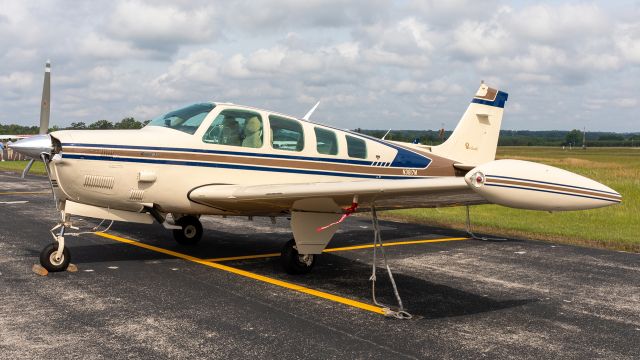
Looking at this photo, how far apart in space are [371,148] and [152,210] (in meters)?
3.82

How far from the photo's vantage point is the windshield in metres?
8.02

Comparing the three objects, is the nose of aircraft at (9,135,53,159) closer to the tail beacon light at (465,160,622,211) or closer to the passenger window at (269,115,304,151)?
the passenger window at (269,115,304,151)

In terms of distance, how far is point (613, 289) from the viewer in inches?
296

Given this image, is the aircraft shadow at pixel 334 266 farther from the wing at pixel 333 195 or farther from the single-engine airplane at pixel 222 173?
the wing at pixel 333 195

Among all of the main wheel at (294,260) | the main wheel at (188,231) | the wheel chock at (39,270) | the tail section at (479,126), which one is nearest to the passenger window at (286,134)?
the main wheel at (294,260)

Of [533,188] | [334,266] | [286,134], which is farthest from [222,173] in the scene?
[533,188]

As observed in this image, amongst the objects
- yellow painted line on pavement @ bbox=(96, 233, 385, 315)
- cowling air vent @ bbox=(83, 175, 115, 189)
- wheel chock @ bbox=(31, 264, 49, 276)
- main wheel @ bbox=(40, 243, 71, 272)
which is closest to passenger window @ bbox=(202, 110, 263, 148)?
cowling air vent @ bbox=(83, 175, 115, 189)

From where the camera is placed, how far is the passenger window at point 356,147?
917 centimetres

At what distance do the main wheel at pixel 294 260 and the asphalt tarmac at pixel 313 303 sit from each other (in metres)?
0.20

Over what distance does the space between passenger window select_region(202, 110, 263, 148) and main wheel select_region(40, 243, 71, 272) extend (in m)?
2.59

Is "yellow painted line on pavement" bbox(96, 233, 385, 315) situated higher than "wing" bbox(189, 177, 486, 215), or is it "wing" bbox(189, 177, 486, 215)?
"wing" bbox(189, 177, 486, 215)

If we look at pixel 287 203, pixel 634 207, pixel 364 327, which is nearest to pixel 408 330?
pixel 364 327

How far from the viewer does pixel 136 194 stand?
7598mm

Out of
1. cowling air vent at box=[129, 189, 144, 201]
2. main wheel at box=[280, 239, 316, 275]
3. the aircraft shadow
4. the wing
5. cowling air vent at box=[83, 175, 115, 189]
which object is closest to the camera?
the wing
